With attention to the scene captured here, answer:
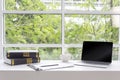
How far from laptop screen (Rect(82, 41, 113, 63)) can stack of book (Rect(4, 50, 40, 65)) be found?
0.56 meters

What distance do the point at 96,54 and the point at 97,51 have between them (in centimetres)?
4

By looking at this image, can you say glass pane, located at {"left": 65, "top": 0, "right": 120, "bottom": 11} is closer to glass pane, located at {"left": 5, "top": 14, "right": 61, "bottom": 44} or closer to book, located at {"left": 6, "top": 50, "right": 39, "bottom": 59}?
glass pane, located at {"left": 5, "top": 14, "right": 61, "bottom": 44}

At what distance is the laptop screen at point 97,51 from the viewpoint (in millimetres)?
2275

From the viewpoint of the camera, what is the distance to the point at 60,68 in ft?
6.76

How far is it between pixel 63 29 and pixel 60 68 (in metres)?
0.65

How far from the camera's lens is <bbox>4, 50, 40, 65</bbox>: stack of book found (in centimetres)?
217

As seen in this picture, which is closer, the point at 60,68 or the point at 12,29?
the point at 60,68

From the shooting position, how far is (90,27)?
8.56 ft

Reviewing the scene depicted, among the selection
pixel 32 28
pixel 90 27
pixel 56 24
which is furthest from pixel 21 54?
pixel 90 27

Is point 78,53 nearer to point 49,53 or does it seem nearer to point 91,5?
point 49,53

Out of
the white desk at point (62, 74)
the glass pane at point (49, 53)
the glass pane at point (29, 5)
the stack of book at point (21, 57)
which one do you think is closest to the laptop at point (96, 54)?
the white desk at point (62, 74)

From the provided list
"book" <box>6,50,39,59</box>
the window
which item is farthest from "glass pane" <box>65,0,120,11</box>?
"book" <box>6,50,39,59</box>

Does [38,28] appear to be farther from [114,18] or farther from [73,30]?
[114,18]

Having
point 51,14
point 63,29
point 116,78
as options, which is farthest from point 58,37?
point 116,78
